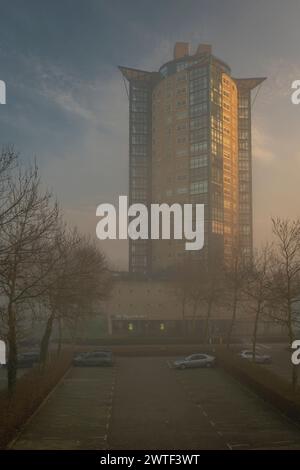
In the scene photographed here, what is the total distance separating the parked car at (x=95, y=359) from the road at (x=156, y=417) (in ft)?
23.7

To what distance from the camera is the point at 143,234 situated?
144875mm

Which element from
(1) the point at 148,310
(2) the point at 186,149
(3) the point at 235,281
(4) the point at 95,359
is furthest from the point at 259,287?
(2) the point at 186,149

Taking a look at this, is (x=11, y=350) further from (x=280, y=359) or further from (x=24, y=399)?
(x=280, y=359)

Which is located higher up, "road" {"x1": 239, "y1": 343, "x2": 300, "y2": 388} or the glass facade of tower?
the glass facade of tower

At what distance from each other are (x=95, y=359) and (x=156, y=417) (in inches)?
891

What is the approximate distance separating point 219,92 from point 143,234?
4573 centimetres

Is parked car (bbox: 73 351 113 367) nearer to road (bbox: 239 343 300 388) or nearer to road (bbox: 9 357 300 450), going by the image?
road (bbox: 9 357 300 450)


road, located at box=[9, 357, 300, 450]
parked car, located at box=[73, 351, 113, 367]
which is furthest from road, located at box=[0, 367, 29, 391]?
parked car, located at box=[73, 351, 113, 367]

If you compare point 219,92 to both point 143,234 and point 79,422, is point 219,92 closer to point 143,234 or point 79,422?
point 143,234

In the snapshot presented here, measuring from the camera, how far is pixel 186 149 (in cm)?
13312

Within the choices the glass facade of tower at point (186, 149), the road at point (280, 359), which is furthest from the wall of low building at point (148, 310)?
the glass facade of tower at point (186, 149)

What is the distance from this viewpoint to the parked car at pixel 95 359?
45531 mm

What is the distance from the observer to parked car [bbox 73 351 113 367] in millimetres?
45531

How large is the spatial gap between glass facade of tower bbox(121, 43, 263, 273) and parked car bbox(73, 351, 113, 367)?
7773cm
